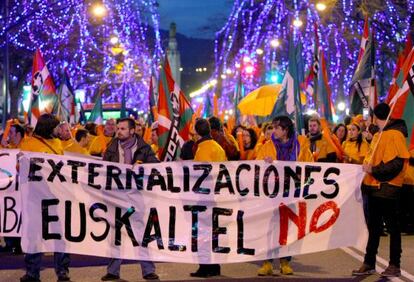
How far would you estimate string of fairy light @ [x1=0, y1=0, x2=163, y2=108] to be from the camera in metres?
25.9

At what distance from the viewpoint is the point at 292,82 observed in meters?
10.8

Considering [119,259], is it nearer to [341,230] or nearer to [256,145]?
[341,230]

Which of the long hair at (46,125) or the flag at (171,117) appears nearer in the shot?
the long hair at (46,125)

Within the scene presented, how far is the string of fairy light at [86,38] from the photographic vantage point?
2591 centimetres

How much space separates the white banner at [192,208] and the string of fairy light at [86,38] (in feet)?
36.3

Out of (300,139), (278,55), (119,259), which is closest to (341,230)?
(300,139)

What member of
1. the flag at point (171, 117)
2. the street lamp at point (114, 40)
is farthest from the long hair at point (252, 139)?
the street lamp at point (114, 40)

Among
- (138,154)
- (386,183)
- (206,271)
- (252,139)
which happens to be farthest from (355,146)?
(138,154)

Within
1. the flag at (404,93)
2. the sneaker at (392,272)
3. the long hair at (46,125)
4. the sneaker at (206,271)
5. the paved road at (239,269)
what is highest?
the flag at (404,93)

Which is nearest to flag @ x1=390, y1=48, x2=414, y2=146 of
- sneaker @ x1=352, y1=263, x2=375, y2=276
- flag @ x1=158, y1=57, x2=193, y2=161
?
sneaker @ x1=352, y1=263, x2=375, y2=276

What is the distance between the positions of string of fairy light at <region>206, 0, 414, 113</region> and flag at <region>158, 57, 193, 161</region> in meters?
2.21

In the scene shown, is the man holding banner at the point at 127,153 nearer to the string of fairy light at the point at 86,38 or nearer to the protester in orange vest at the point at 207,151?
the protester in orange vest at the point at 207,151

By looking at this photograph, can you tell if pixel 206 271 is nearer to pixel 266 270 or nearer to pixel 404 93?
pixel 266 270

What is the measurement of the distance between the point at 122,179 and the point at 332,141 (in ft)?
17.3
